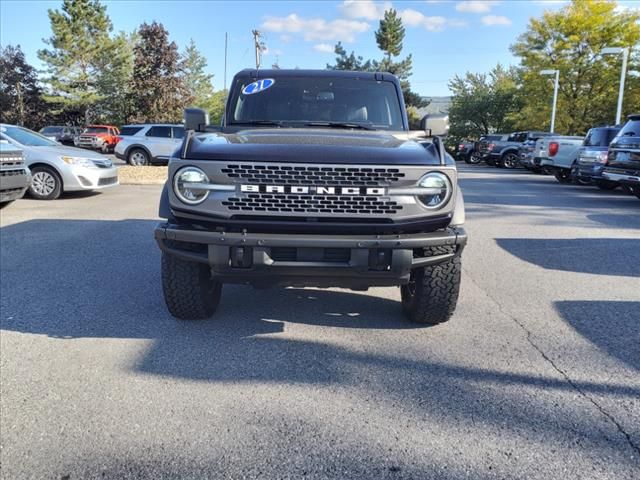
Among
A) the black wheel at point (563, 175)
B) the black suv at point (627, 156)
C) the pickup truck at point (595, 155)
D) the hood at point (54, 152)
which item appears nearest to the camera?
the hood at point (54, 152)

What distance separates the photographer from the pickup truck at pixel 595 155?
13664 mm

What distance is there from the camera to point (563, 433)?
2723 mm

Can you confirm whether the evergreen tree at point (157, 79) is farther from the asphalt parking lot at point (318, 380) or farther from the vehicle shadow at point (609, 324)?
the vehicle shadow at point (609, 324)

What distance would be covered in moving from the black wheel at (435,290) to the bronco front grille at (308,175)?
25.2 inches

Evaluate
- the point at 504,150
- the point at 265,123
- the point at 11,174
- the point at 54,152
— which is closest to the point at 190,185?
the point at 265,123

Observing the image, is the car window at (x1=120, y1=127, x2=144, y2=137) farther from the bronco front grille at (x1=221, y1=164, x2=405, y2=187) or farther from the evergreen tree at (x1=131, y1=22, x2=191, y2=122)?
the bronco front grille at (x1=221, y1=164, x2=405, y2=187)

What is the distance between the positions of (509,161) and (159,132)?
16.2 m

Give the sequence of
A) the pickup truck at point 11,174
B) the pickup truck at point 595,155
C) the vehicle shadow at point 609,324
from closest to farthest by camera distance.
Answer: the vehicle shadow at point 609,324, the pickup truck at point 11,174, the pickup truck at point 595,155

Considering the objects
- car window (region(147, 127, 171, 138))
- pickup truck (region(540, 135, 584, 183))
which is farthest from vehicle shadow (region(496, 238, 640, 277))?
car window (region(147, 127, 171, 138))

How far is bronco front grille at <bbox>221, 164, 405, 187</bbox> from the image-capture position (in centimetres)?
333

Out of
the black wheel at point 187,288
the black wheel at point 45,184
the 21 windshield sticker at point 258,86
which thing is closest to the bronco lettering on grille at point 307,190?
the black wheel at point 187,288

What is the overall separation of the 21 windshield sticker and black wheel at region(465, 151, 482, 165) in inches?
1001

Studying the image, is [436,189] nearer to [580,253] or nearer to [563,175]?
[580,253]

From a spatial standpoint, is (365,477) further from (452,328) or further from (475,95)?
(475,95)
